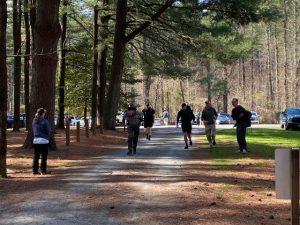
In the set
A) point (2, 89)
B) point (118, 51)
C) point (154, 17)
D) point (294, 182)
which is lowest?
point (294, 182)

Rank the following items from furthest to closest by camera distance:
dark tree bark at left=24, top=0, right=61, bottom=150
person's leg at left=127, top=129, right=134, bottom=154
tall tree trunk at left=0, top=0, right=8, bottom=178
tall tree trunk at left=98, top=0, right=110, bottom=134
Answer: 1. tall tree trunk at left=98, top=0, right=110, bottom=134
2. dark tree bark at left=24, top=0, right=61, bottom=150
3. person's leg at left=127, top=129, right=134, bottom=154
4. tall tree trunk at left=0, top=0, right=8, bottom=178

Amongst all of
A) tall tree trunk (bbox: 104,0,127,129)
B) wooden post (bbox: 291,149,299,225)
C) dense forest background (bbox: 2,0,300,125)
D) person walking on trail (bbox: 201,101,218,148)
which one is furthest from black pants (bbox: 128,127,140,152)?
tall tree trunk (bbox: 104,0,127,129)

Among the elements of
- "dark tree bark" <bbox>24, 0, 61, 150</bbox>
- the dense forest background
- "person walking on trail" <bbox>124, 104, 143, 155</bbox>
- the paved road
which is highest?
the dense forest background

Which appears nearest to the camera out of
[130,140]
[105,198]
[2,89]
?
[105,198]

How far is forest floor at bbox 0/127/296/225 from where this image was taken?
8281mm

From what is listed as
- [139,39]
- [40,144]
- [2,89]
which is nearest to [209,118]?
[40,144]

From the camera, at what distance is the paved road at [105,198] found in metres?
8.18

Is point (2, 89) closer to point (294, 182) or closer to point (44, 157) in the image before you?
point (44, 157)

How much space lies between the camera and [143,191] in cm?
1048

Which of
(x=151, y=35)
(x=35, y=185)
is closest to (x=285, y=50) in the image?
(x=151, y=35)

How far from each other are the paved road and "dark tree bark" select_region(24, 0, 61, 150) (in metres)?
4.74

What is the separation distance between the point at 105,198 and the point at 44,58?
10.4 meters

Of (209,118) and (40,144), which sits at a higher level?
(209,118)

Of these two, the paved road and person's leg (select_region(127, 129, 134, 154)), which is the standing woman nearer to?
the paved road
